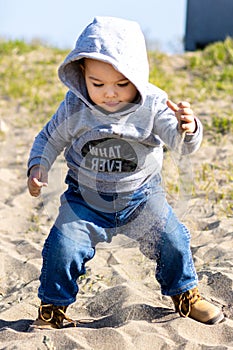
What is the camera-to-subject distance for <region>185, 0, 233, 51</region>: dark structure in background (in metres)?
8.93

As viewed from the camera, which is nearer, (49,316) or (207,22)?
(49,316)

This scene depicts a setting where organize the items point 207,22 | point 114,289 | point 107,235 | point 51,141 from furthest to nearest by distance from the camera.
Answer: point 207,22 < point 114,289 < point 51,141 < point 107,235

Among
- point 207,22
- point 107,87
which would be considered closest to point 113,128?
point 107,87

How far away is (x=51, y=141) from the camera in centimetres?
319

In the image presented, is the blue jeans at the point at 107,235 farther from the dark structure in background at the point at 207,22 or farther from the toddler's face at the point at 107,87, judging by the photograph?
the dark structure in background at the point at 207,22

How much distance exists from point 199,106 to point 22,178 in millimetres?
1814

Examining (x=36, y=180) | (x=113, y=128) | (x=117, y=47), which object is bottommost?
(x=36, y=180)

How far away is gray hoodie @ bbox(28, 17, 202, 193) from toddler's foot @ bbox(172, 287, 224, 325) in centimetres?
47

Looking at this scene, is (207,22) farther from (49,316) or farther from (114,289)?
(49,316)

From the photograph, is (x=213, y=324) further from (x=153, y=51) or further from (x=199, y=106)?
(x=153, y=51)

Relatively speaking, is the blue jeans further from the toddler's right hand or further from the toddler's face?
the toddler's face

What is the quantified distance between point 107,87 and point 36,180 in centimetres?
45

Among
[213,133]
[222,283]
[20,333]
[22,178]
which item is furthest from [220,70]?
[20,333]

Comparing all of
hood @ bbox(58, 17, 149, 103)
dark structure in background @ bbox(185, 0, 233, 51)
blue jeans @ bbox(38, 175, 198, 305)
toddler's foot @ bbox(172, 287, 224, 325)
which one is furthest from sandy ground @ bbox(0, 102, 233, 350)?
dark structure in background @ bbox(185, 0, 233, 51)
